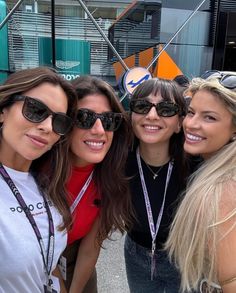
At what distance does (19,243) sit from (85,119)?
2.28 ft

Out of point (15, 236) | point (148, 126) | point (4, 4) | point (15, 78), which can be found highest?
point (4, 4)

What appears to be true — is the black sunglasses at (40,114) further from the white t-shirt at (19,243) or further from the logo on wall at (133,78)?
the logo on wall at (133,78)

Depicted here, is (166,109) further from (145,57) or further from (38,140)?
(145,57)

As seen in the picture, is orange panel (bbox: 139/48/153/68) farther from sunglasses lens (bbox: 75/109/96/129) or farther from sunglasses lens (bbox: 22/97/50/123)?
sunglasses lens (bbox: 22/97/50/123)

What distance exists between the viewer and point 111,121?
5.79 ft

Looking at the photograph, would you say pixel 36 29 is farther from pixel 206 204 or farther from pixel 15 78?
pixel 206 204

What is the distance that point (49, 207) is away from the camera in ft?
4.98

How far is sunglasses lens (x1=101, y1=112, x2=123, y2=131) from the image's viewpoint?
1.74 metres

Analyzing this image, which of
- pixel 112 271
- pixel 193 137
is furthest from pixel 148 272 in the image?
pixel 112 271

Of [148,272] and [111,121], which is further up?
[111,121]

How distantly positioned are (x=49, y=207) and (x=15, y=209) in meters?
0.20

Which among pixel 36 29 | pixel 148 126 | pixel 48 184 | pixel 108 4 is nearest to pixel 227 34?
pixel 108 4

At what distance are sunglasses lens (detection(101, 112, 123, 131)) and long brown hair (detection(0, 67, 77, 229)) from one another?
0.18m

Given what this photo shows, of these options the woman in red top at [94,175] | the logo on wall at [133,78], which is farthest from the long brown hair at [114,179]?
the logo on wall at [133,78]
